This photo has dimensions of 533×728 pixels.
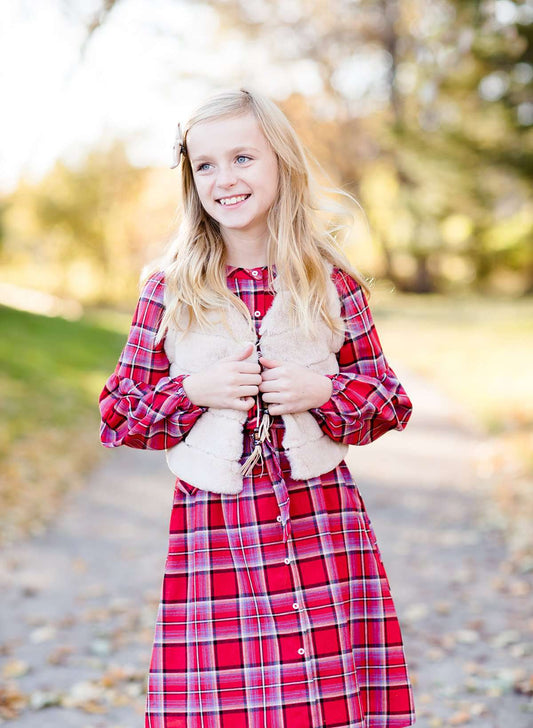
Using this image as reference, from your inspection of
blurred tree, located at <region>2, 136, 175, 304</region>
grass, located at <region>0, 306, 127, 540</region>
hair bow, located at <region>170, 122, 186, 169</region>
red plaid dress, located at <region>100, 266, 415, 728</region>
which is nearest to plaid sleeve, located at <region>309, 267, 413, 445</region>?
red plaid dress, located at <region>100, 266, 415, 728</region>

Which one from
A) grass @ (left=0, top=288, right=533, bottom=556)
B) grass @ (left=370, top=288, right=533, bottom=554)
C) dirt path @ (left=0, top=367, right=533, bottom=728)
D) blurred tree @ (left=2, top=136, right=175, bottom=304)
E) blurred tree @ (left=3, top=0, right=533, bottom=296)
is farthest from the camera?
blurred tree @ (left=2, top=136, right=175, bottom=304)

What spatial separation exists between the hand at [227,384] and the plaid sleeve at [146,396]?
0.12 ft

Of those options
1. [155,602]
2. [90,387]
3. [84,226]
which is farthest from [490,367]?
[84,226]

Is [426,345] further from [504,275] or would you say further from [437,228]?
[504,275]

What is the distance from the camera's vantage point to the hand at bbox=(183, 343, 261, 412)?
6.70 ft

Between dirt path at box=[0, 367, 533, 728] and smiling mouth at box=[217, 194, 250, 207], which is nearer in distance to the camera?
smiling mouth at box=[217, 194, 250, 207]

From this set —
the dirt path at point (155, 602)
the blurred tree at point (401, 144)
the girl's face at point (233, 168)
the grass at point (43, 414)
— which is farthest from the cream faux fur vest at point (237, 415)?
the blurred tree at point (401, 144)

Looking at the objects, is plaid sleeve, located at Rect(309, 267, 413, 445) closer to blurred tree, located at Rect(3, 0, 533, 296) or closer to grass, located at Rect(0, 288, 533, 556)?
grass, located at Rect(0, 288, 533, 556)

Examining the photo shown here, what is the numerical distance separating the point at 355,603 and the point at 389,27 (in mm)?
24952

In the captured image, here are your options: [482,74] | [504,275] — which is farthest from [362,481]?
[504,275]

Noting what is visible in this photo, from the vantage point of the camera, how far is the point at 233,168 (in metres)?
2.12

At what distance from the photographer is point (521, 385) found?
10289 mm

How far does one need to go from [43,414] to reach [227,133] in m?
7.26

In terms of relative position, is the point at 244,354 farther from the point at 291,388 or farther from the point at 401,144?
the point at 401,144
